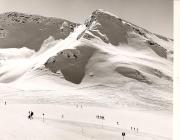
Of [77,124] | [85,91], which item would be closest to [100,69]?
[85,91]

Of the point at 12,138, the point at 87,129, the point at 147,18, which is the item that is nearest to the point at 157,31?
the point at 147,18

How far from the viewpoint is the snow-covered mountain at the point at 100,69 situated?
20.8ft

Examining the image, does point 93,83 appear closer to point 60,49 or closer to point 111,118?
point 111,118

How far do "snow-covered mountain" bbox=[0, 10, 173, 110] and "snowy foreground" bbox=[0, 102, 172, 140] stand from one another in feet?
0.82

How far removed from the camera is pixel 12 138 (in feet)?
15.4

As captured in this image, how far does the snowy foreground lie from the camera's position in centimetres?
496

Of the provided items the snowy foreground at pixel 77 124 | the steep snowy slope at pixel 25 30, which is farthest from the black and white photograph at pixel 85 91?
the steep snowy slope at pixel 25 30

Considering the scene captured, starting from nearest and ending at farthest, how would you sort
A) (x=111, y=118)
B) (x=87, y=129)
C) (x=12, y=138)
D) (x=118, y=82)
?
(x=12, y=138) → (x=87, y=129) → (x=111, y=118) → (x=118, y=82)

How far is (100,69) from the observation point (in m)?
7.84

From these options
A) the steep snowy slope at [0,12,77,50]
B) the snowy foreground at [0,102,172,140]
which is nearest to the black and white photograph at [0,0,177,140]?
the snowy foreground at [0,102,172,140]

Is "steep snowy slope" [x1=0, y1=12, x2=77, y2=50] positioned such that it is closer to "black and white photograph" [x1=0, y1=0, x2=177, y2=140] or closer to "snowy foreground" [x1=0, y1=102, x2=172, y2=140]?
"black and white photograph" [x1=0, y1=0, x2=177, y2=140]

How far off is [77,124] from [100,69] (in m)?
2.63

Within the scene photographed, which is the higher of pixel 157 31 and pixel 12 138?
pixel 157 31

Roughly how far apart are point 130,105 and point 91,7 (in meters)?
1.49
